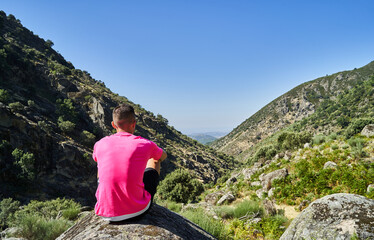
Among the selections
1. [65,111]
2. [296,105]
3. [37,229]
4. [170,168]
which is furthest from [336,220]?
[296,105]

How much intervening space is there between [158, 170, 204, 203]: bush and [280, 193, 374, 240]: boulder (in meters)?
13.3

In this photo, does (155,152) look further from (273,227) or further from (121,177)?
(273,227)

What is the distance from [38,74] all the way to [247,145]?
11775 centimetres

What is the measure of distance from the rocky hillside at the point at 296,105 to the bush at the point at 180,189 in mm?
100193

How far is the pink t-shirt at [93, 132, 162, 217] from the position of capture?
219cm

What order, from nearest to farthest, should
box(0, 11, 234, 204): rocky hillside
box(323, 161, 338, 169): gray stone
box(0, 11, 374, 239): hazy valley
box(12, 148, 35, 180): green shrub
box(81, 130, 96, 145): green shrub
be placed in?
1. box(0, 11, 374, 239): hazy valley
2. box(323, 161, 338, 169): gray stone
3. box(12, 148, 35, 180): green shrub
4. box(0, 11, 234, 204): rocky hillside
5. box(81, 130, 96, 145): green shrub

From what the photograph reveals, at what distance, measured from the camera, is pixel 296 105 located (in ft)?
439

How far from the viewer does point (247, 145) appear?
396 ft

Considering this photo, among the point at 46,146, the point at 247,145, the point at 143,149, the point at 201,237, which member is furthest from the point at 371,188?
the point at 247,145

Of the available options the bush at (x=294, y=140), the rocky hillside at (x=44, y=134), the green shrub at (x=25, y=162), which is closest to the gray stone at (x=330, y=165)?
the bush at (x=294, y=140)

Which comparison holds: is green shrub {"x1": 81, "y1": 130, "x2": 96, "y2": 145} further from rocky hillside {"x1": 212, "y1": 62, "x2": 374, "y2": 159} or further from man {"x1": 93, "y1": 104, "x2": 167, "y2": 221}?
rocky hillside {"x1": 212, "y1": 62, "x2": 374, "y2": 159}

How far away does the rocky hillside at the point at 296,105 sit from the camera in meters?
118

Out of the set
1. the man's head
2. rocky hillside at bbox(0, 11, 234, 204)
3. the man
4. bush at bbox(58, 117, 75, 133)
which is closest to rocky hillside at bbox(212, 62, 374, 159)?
rocky hillside at bbox(0, 11, 234, 204)

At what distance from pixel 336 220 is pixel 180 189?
1441 centimetres
